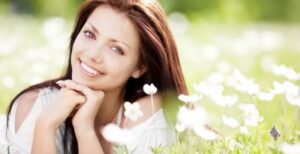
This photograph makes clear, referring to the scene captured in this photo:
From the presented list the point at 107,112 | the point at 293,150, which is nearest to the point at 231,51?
the point at 107,112

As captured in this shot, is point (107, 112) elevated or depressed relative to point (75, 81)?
depressed

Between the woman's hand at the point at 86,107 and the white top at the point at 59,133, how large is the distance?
0.61 ft

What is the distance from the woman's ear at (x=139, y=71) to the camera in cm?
332

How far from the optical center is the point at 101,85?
3141 millimetres

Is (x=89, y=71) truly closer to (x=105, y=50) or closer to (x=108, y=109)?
(x=105, y=50)

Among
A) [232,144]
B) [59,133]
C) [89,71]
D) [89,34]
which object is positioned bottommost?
[59,133]

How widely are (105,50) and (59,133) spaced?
46 cm

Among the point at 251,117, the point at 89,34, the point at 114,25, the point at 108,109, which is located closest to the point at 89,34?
the point at 89,34

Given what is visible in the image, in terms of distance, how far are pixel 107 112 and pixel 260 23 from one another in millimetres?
7002

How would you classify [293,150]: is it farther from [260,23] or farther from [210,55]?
[260,23]

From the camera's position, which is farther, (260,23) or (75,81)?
(260,23)

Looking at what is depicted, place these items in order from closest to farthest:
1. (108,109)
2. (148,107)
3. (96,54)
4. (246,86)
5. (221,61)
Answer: (246,86)
(96,54)
(148,107)
(108,109)
(221,61)

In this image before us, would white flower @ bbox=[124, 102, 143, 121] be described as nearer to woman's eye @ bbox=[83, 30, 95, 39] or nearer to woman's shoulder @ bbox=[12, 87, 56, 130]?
woman's eye @ bbox=[83, 30, 95, 39]

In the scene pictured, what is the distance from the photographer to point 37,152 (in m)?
3.10
